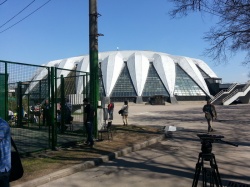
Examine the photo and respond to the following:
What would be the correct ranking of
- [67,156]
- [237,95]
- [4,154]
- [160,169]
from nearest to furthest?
[4,154]
[160,169]
[67,156]
[237,95]

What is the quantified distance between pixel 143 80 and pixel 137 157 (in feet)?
220

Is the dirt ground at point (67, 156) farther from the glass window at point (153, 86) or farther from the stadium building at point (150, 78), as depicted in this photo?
the glass window at point (153, 86)

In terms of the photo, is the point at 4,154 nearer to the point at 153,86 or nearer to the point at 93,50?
the point at 93,50

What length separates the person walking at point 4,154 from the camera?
12.1 feet

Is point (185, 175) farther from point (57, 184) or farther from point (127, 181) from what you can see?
point (57, 184)

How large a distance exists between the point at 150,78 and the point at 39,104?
6703 cm

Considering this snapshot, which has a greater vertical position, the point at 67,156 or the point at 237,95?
the point at 237,95

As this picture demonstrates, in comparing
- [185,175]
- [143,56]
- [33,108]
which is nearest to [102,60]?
[143,56]

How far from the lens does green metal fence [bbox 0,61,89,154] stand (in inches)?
379

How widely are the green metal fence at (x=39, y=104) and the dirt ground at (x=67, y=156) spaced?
531mm

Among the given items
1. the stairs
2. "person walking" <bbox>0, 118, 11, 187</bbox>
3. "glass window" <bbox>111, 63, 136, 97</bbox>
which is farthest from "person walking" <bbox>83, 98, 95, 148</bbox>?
"glass window" <bbox>111, 63, 136, 97</bbox>

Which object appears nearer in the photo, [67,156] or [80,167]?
[80,167]

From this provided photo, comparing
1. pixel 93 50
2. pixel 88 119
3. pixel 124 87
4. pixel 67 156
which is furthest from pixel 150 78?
pixel 67 156

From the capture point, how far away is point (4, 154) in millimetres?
3752
